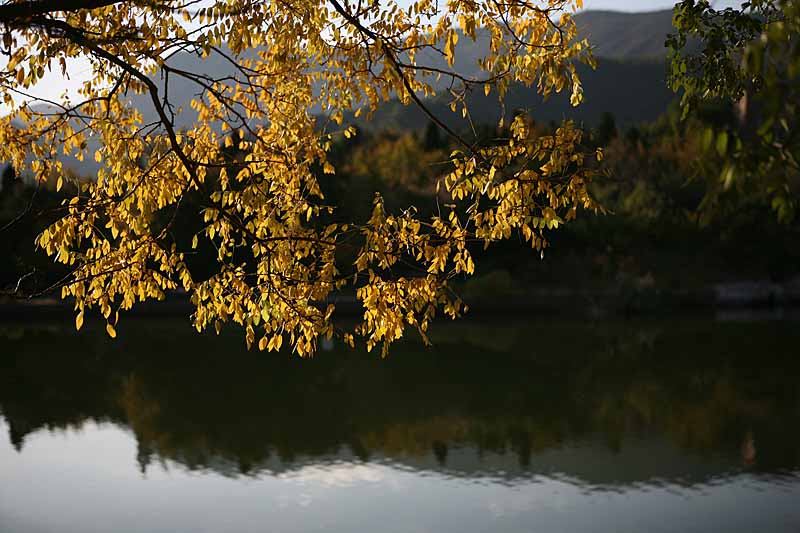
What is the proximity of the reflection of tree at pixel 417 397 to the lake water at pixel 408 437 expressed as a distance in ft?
0.20

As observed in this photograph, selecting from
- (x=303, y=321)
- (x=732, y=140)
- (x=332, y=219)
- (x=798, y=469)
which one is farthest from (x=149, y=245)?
(x=332, y=219)

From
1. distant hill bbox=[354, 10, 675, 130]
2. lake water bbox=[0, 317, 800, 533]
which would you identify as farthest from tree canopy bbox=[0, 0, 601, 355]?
distant hill bbox=[354, 10, 675, 130]

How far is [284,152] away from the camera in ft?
17.9

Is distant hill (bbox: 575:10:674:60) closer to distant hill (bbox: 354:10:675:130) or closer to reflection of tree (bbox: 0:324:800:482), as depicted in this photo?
distant hill (bbox: 354:10:675:130)

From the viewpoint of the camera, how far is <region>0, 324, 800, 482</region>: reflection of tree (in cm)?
1414

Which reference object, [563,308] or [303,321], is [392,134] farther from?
[303,321]

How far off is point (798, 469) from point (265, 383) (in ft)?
33.8

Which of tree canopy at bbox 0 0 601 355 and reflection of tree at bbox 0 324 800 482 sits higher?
tree canopy at bbox 0 0 601 355

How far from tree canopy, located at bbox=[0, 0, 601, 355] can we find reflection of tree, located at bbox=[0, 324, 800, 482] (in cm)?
842

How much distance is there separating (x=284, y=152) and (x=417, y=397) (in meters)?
12.1

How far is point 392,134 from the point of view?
181 ft

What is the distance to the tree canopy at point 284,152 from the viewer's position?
4.71 m

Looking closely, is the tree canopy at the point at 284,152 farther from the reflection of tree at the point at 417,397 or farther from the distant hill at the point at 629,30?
the distant hill at the point at 629,30

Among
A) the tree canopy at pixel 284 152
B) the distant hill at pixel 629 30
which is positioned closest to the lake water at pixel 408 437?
the tree canopy at pixel 284 152
